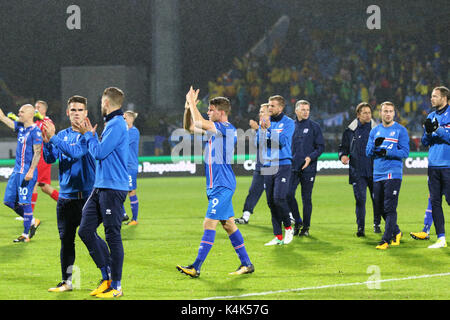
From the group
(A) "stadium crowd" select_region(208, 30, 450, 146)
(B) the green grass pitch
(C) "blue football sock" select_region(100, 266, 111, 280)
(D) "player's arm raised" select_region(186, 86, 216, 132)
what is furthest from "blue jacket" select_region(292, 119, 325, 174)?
(A) "stadium crowd" select_region(208, 30, 450, 146)

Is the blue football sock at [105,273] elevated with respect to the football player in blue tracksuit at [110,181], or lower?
lower

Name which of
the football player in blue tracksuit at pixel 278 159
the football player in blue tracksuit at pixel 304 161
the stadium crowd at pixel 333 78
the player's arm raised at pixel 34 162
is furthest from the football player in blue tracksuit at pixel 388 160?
the stadium crowd at pixel 333 78

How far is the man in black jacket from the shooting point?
1110 cm

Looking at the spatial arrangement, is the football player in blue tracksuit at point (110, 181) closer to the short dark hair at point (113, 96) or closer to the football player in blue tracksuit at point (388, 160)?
the short dark hair at point (113, 96)

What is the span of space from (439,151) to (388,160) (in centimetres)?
72

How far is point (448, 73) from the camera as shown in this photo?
97.6 ft

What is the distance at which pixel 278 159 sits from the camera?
991 centimetres

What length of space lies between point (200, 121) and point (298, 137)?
4.34m

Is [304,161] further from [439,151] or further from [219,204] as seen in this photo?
[219,204]

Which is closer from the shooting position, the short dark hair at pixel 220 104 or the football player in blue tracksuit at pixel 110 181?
the football player in blue tracksuit at pixel 110 181

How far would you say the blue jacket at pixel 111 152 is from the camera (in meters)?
6.35

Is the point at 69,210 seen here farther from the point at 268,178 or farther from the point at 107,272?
the point at 268,178

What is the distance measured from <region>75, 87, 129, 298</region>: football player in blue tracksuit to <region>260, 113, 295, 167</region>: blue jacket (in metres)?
3.69

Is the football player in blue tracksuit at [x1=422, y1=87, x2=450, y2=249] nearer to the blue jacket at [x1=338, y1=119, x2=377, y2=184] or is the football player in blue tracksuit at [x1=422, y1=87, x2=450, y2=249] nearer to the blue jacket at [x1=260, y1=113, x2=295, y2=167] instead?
the blue jacket at [x1=338, y1=119, x2=377, y2=184]
